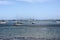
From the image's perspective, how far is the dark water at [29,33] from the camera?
1411mm

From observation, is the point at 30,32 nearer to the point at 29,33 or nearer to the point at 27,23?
the point at 29,33

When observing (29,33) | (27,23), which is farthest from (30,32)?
(27,23)

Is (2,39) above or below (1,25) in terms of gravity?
below

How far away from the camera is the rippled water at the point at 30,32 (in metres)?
1.41

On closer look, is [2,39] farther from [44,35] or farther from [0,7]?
[44,35]

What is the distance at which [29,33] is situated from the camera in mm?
1424

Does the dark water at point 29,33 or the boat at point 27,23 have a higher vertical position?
the boat at point 27,23

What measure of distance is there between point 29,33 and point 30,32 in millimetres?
21

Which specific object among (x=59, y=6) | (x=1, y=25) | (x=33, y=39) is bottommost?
(x=33, y=39)

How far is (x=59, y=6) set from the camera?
1388 millimetres

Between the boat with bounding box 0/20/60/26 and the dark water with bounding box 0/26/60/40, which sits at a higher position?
the boat with bounding box 0/20/60/26

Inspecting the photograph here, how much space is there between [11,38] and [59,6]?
0.84 metres

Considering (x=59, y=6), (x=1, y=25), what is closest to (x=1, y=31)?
(x=1, y=25)

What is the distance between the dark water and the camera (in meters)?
1.41
